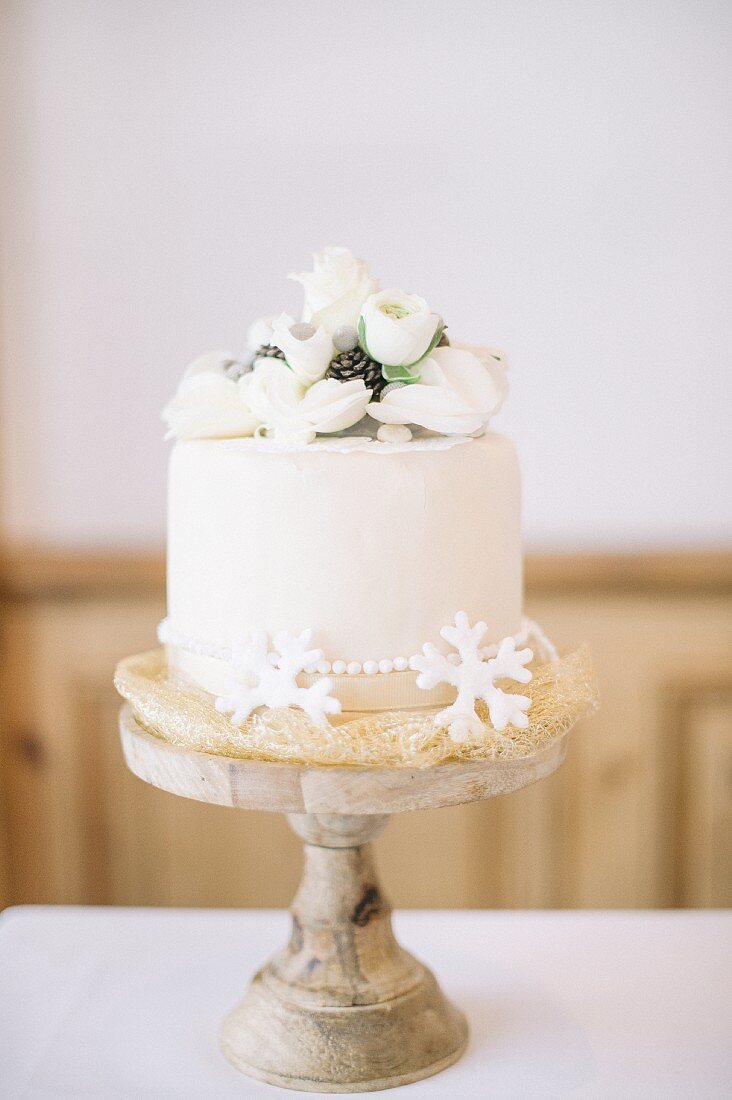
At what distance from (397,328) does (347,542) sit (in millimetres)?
206

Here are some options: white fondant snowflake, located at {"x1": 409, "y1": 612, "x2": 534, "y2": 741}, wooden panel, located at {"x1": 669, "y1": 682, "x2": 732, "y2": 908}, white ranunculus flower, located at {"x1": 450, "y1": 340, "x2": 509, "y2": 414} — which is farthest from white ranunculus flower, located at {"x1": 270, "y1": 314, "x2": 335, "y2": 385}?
wooden panel, located at {"x1": 669, "y1": 682, "x2": 732, "y2": 908}

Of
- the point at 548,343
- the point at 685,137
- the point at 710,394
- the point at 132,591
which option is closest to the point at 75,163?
the point at 132,591

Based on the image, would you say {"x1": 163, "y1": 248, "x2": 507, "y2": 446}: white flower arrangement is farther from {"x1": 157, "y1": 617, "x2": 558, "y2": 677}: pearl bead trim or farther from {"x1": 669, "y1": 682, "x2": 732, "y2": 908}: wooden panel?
{"x1": 669, "y1": 682, "x2": 732, "y2": 908}: wooden panel

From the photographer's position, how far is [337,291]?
1138 mm

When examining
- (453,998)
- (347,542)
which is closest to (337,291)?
(347,542)

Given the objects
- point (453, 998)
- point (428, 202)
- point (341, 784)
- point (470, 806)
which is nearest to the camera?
point (341, 784)

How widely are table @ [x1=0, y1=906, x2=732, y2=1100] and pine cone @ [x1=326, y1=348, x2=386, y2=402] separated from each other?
2.34 ft

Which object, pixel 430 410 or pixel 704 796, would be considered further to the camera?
pixel 704 796

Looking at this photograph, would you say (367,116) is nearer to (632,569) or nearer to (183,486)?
(632,569)

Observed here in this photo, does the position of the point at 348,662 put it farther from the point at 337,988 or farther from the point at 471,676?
the point at 337,988

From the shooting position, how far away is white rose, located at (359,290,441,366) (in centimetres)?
108

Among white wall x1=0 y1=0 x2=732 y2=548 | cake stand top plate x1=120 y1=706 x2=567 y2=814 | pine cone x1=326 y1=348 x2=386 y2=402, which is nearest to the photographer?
cake stand top plate x1=120 y1=706 x2=567 y2=814

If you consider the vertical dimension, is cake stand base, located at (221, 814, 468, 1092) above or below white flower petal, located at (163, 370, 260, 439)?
below

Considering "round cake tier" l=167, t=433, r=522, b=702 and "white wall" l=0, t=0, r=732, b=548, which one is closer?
"round cake tier" l=167, t=433, r=522, b=702
